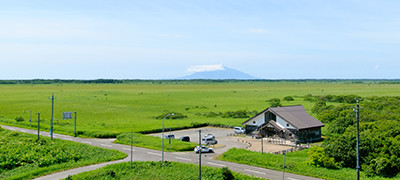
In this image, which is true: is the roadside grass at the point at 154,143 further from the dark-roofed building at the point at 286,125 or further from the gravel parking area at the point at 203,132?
the dark-roofed building at the point at 286,125

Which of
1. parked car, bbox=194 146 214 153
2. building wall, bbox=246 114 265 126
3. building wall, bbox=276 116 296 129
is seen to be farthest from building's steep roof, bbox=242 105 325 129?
parked car, bbox=194 146 214 153

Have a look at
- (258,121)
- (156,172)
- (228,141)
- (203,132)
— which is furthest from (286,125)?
(156,172)

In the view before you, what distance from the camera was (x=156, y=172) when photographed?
3616 cm

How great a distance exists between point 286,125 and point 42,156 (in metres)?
37.4

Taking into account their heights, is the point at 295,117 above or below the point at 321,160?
above

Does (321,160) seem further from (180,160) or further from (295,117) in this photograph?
(295,117)

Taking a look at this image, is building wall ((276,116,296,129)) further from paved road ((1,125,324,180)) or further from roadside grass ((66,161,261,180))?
roadside grass ((66,161,261,180))

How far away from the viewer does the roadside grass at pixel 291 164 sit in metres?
35.2

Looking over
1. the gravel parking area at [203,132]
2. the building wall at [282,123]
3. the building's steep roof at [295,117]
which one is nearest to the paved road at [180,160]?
the gravel parking area at [203,132]

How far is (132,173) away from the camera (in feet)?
119

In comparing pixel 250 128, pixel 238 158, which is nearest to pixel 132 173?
pixel 238 158

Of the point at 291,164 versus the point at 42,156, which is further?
the point at 42,156

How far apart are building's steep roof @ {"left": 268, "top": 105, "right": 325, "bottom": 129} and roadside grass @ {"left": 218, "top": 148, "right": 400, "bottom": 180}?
10.7 m

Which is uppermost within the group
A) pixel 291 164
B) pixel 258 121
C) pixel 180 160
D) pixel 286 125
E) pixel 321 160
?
pixel 258 121
